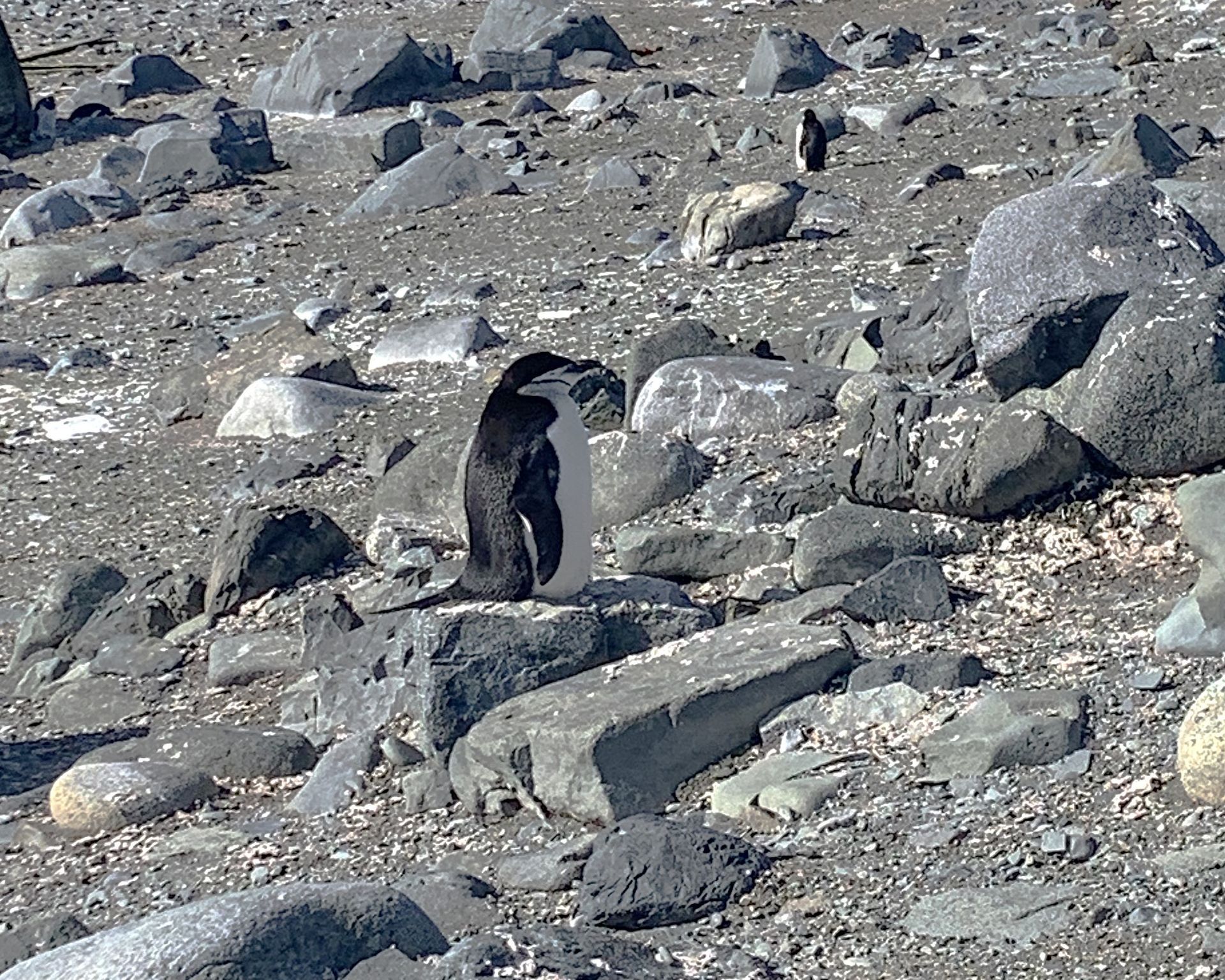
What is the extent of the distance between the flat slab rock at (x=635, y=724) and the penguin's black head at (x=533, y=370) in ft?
2.39

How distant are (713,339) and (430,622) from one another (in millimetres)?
2663

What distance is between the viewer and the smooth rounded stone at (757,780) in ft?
13.8

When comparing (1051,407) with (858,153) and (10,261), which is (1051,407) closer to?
(858,153)

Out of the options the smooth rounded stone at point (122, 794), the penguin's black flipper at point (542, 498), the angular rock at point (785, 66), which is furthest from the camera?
the angular rock at point (785, 66)

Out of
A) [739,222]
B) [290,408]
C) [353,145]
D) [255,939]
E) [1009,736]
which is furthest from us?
[353,145]

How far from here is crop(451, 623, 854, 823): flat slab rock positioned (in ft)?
13.9

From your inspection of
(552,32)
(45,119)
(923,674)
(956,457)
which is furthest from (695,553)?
(45,119)

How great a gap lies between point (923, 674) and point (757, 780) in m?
0.49

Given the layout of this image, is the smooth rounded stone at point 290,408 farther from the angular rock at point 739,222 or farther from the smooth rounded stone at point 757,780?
the smooth rounded stone at point 757,780

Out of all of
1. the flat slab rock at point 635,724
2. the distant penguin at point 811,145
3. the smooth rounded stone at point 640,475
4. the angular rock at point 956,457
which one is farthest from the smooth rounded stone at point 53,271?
the flat slab rock at point 635,724

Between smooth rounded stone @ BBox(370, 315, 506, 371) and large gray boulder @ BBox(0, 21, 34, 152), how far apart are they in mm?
5226

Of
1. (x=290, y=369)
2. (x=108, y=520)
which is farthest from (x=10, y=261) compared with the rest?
(x=108, y=520)

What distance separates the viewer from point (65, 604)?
6.25 m

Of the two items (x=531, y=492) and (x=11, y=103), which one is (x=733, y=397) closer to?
(x=531, y=492)
